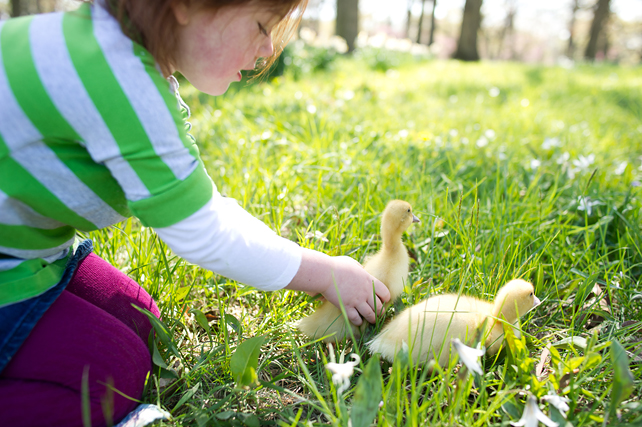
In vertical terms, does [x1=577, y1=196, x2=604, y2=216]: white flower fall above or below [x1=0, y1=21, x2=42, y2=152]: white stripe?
below

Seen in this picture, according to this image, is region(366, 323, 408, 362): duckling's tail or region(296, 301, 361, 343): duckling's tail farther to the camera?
region(296, 301, 361, 343): duckling's tail

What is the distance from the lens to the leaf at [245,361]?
123 cm

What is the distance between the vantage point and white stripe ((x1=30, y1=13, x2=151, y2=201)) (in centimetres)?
96

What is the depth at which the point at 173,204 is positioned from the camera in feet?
3.35

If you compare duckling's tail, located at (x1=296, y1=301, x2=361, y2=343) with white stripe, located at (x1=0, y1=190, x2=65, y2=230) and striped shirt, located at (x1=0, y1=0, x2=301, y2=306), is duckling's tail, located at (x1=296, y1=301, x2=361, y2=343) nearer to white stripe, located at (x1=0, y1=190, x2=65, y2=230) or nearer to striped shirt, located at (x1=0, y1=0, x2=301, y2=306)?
striped shirt, located at (x1=0, y1=0, x2=301, y2=306)

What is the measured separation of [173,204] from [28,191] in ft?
1.17

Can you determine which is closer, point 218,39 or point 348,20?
point 218,39

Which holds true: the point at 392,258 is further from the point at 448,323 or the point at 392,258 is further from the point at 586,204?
the point at 586,204

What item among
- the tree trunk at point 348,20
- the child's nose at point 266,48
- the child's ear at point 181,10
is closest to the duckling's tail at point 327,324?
the child's nose at point 266,48

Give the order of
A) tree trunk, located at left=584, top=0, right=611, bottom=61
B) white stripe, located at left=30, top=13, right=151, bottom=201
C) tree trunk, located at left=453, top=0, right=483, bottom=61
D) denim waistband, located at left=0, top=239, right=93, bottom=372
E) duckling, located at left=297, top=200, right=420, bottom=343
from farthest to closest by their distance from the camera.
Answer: tree trunk, located at left=584, top=0, right=611, bottom=61, tree trunk, located at left=453, top=0, right=483, bottom=61, duckling, located at left=297, top=200, right=420, bottom=343, denim waistband, located at left=0, top=239, right=93, bottom=372, white stripe, located at left=30, top=13, right=151, bottom=201

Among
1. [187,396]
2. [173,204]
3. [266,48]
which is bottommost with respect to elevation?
[187,396]

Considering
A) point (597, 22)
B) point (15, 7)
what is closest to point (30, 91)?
point (15, 7)

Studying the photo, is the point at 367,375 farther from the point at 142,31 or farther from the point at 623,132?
the point at 623,132

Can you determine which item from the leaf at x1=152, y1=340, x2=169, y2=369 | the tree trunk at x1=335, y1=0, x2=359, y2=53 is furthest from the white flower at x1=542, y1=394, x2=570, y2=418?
the tree trunk at x1=335, y1=0, x2=359, y2=53
